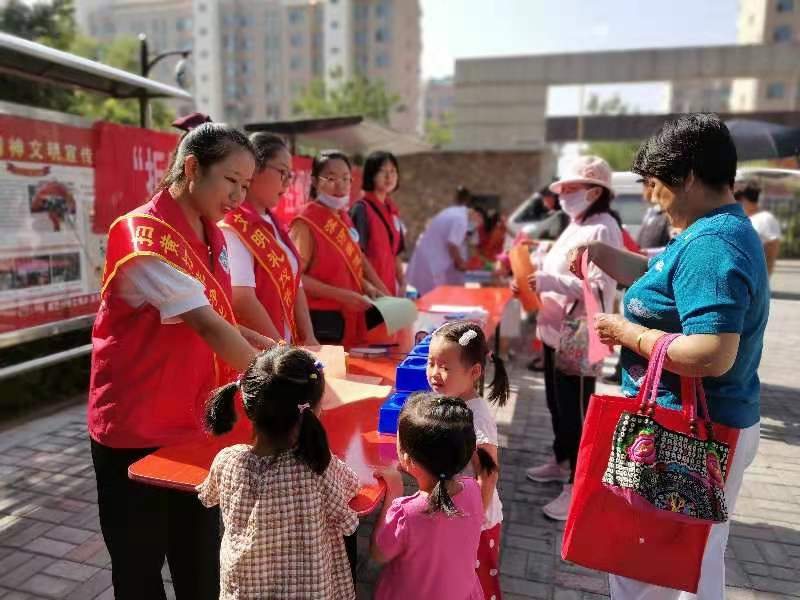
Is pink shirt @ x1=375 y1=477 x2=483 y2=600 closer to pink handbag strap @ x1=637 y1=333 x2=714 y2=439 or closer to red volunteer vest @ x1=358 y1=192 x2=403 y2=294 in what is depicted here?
pink handbag strap @ x1=637 y1=333 x2=714 y2=439

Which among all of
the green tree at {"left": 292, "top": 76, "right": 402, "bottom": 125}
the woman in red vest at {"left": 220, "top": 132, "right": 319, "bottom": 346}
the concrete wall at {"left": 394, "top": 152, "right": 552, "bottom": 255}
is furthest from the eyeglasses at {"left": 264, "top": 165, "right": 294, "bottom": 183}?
the green tree at {"left": 292, "top": 76, "right": 402, "bottom": 125}

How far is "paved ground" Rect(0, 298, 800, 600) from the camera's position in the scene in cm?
244

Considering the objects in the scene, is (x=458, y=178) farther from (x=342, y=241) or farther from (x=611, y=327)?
(x=611, y=327)

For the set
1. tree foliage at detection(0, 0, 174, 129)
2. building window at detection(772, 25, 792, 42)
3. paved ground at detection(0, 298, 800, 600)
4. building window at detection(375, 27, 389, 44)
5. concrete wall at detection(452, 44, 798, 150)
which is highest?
building window at detection(375, 27, 389, 44)

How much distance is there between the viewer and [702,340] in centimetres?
136

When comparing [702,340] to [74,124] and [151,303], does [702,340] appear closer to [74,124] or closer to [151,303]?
[151,303]

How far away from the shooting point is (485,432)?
1.77m

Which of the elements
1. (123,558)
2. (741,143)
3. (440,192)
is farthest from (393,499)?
(440,192)

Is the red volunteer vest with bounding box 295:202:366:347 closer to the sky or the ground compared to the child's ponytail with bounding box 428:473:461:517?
closer to the sky

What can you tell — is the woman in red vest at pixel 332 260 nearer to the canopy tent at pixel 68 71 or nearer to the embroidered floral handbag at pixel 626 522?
the embroidered floral handbag at pixel 626 522

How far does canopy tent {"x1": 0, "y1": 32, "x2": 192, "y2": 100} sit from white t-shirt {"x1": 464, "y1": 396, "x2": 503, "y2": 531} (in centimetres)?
303

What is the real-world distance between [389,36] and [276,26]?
40.4ft

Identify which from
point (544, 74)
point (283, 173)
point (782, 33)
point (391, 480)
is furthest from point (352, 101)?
point (782, 33)

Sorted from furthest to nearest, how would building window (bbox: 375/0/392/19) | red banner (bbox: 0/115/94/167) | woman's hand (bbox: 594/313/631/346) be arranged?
building window (bbox: 375/0/392/19)
red banner (bbox: 0/115/94/167)
woman's hand (bbox: 594/313/631/346)
